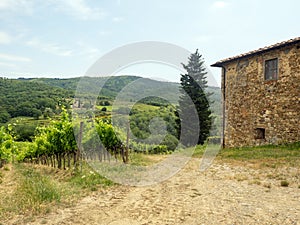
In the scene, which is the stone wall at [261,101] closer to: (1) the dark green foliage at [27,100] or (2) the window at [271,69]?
(2) the window at [271,69]

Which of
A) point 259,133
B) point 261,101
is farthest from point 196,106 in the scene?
point 261,101

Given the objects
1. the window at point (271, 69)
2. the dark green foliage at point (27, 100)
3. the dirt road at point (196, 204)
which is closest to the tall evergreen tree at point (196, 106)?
the window at point (271, 69)

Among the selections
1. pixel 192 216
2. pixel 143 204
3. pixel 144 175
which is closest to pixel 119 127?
pixel 144 175

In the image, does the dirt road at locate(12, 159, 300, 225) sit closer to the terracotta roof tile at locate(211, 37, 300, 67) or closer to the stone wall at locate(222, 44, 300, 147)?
the stone wall at locate(222, 44, 300, 147)

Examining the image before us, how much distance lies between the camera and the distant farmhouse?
10.5m

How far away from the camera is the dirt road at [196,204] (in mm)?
3686

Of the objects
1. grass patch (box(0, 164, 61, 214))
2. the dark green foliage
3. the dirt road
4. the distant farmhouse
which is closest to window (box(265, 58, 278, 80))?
the distant farmhouse

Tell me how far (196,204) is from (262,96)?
8915 millimetres

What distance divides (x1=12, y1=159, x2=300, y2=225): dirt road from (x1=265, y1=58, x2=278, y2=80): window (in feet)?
20.0

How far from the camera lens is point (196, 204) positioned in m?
4.37

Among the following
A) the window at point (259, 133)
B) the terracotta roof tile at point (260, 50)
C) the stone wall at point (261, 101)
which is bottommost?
the window at point (259, 133)

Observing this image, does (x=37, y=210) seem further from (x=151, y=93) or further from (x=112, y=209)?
(x=151, y=93)

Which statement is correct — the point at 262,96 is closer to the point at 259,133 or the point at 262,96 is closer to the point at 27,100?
the point at 259,133

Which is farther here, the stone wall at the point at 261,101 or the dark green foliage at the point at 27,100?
the dark green foliage at the point at 27,100
